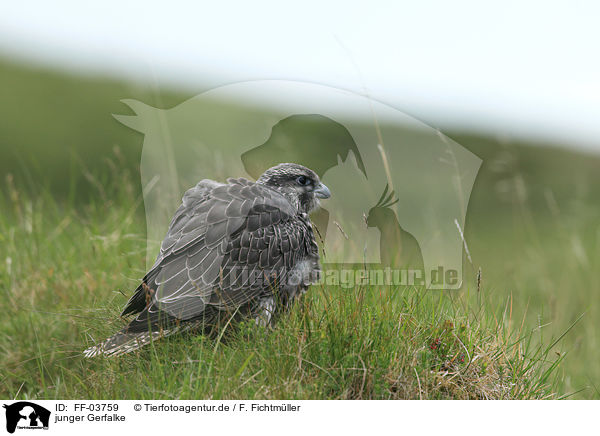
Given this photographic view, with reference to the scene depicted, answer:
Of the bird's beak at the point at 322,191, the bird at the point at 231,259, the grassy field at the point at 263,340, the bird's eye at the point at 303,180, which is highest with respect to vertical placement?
the bird's eye at the point at 303,180

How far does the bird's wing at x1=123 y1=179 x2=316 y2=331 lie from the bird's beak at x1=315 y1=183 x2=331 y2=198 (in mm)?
307

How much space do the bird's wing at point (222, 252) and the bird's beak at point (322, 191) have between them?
0.31 m

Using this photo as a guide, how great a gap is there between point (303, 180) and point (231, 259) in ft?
2.97

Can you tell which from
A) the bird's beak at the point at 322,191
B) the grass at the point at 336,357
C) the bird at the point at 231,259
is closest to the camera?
the grass at the point at 336,357

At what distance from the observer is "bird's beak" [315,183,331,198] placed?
443 cm

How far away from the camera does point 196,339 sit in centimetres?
383

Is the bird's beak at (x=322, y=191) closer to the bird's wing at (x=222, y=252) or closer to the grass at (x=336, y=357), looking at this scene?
the bird's wing at (x=222, y=252)

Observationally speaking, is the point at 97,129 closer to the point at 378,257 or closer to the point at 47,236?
the point at 47,236

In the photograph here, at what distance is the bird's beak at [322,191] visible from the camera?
4430 mm

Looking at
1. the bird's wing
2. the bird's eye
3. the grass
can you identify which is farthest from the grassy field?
the bird's eye

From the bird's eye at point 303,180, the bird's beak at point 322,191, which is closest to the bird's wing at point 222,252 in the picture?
the bird's eye at point 303,180

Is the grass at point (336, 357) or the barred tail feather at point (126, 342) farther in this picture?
the barred tail feather at point (126, 342)

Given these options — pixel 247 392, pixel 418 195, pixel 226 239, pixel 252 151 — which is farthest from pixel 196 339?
pixel 418 195

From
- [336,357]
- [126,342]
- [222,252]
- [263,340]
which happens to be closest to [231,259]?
[222,252]
